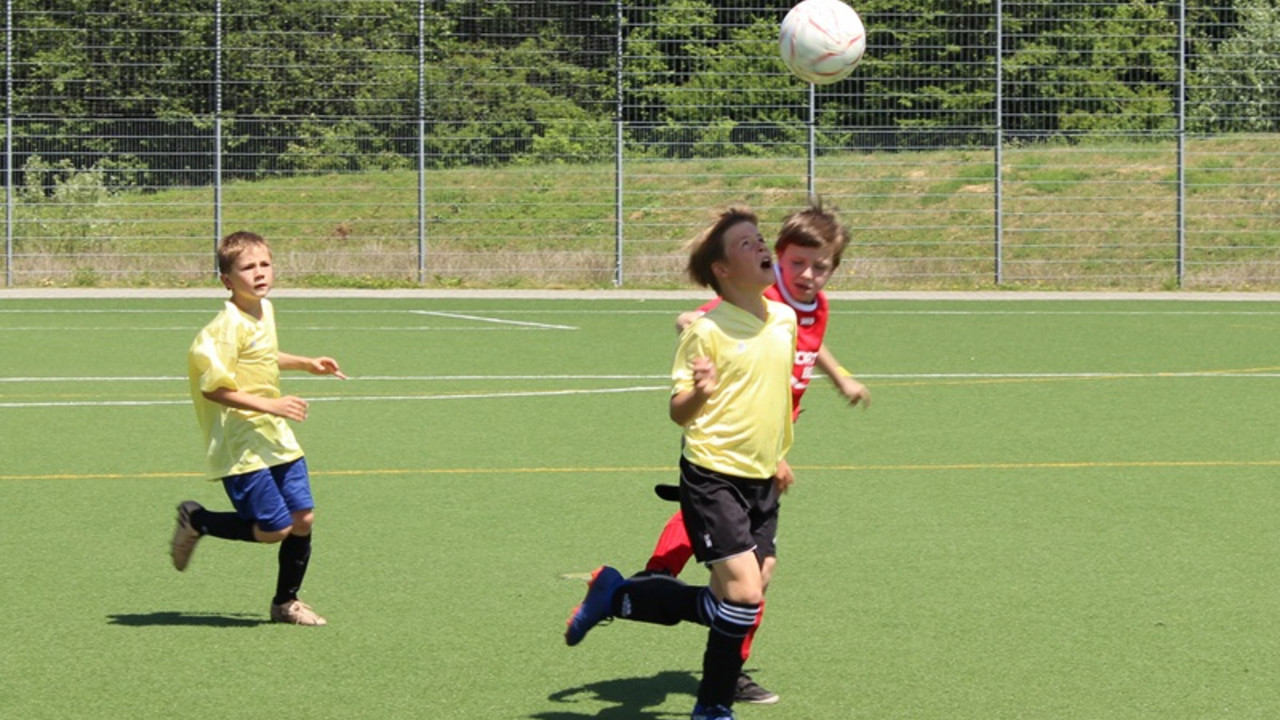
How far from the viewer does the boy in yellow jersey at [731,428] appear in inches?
224

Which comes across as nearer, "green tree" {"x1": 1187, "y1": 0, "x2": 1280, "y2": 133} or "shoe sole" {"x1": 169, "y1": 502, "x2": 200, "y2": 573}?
"shoe sole" {"x1": 169, "y1": 502, "x2": 200, "y2": 573}

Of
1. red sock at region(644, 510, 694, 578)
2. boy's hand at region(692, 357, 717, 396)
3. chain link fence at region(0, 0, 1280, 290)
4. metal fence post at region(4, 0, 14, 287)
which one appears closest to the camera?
boy's hand at region(692, 357, 717, 396)

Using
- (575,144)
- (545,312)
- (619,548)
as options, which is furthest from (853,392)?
(575,144)

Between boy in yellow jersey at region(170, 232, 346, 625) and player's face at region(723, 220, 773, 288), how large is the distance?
1999mm

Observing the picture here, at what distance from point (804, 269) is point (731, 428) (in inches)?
34.5

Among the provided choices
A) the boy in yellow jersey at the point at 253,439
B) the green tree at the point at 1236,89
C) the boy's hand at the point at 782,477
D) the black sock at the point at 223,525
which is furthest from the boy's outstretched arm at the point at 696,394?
the green tree at the point at 1236,89

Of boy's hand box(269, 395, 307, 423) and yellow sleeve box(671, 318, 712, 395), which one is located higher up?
yellow sleeve box(671, 318, 712, 395)

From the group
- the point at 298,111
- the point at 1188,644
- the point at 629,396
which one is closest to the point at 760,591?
the point at 1188,644

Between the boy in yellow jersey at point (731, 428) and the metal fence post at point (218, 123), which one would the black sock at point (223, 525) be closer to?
the boy in yellow jersey at point (731, 428)

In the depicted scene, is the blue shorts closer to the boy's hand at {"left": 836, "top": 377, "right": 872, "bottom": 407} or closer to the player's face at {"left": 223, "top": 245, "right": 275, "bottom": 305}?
the player's face at {"left": 223, "top": 245, "right": 275, "bottom": 305}

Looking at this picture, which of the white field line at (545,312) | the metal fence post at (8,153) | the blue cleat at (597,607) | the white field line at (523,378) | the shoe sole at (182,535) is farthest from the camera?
the metal fence post at (8,153)

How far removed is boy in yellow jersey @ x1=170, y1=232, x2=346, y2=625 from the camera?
285 inches

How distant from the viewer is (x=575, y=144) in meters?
29.8

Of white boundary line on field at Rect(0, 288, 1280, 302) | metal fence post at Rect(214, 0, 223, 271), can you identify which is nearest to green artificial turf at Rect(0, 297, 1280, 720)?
white boundary line on field at Rect(0, 288, 1280, 302)
